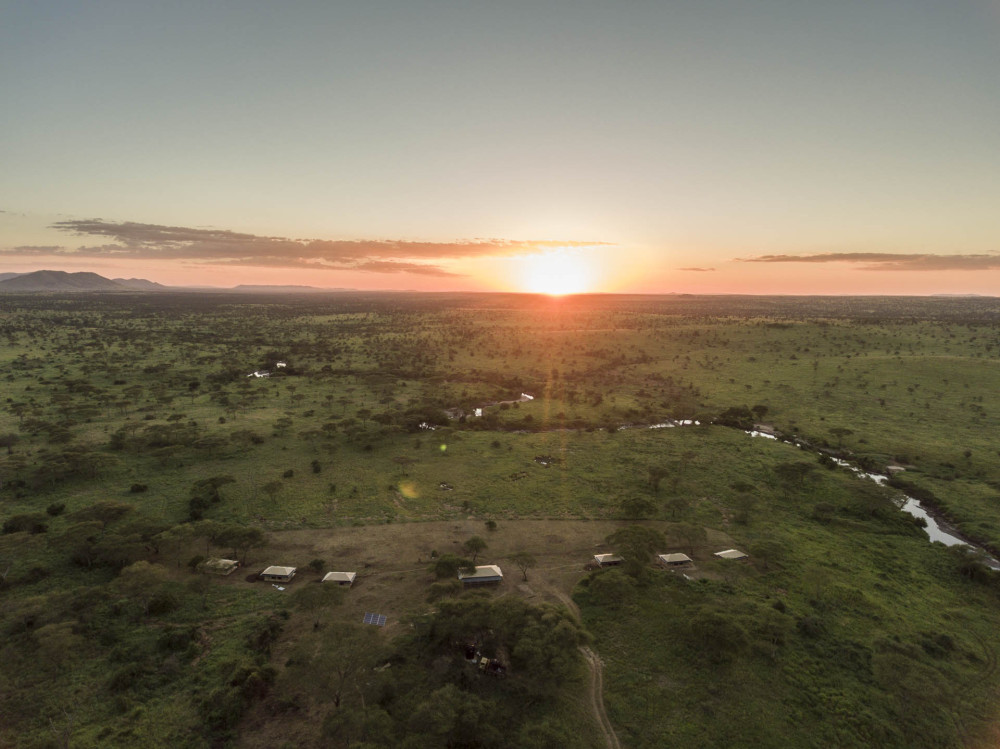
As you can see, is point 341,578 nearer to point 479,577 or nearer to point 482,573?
point 479,577

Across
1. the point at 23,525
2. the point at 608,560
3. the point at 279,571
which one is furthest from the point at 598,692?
the point at 23,525

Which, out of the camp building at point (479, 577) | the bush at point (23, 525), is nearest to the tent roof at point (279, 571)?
the camp building at point (479, 577)

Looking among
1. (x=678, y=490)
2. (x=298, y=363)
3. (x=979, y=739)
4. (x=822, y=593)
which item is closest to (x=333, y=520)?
(x=678, y=490)

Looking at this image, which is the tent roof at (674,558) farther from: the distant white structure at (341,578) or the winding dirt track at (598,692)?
the distant white structure at (341,578)

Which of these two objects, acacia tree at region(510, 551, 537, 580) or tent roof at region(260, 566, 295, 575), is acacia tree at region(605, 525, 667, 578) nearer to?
acacia tree at region(510, 551, 537, 580)

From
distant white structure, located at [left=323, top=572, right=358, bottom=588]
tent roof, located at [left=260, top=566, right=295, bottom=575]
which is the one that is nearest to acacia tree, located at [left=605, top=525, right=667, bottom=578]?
distant white structure, located at [left=323, top=572, right=358, bottom=588]

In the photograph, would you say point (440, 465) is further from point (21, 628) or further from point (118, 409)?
point (118, 409)

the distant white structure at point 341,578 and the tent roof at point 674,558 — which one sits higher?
the tent roof at point 674,558
